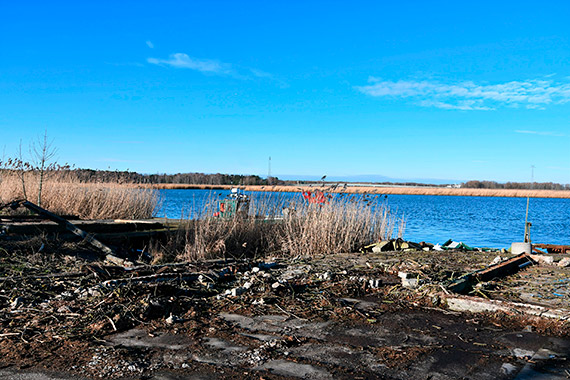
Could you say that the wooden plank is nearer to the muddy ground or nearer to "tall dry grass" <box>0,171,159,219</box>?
the muddy ground

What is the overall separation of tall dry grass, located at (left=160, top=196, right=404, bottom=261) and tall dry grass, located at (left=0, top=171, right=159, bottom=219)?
220 inches

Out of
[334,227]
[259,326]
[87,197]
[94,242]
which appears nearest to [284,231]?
[334,227]

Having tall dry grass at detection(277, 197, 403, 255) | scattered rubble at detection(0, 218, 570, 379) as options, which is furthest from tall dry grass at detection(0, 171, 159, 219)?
scattered rubble at detection(0, 218, 570, 379)

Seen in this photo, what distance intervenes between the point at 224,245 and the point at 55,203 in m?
8.48

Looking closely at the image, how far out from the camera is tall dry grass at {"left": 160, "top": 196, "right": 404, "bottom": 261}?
9.29 meters

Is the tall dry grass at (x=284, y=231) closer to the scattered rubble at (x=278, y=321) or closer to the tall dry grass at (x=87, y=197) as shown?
the scattered rubble at (x=278, y=321)

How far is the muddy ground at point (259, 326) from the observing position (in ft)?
10.8

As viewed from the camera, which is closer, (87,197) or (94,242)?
(94,242)

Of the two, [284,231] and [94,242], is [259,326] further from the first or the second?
[284,231]

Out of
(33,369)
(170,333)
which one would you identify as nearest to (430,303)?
(170,333)

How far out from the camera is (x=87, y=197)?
49.5 ft

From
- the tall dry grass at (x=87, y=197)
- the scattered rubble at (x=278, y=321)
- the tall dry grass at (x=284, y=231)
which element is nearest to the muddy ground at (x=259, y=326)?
the scattered rubble at (x=278, y=321)

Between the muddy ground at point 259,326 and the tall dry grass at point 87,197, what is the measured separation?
828 centimetres

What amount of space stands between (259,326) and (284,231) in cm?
595
